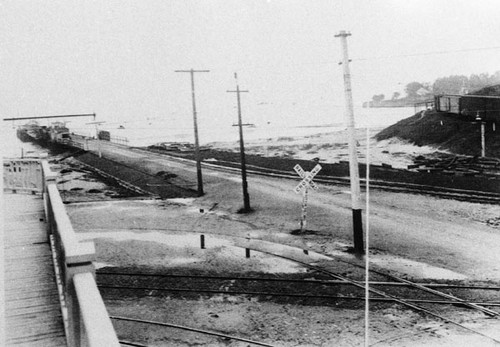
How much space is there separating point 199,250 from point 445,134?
31918mm

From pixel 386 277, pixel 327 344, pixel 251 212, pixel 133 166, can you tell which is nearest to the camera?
pixel 327 344

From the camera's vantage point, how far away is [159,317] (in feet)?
38.0

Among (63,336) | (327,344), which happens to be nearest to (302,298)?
(327,344)

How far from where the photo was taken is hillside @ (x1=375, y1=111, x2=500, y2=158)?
36.3m

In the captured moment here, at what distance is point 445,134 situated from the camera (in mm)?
42906

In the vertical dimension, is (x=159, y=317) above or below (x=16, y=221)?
below

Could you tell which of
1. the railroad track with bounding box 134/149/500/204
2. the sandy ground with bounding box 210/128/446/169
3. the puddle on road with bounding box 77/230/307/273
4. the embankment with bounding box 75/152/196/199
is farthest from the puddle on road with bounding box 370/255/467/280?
the sandy ground with bounding box 210/128/446/169

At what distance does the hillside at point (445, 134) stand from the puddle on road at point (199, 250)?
906 inches

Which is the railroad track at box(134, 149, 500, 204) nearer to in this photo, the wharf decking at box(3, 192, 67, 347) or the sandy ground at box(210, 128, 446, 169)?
the sandy ground at box(210, 128, 446, 169)

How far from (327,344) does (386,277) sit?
4.82m

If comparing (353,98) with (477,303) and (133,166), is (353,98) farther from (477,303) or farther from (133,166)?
(133,166)

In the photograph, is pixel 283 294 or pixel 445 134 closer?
pixel 283 294

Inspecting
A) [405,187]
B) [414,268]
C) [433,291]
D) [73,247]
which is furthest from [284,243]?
[73,247]

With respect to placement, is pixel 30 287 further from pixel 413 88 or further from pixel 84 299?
pixel 413 88
